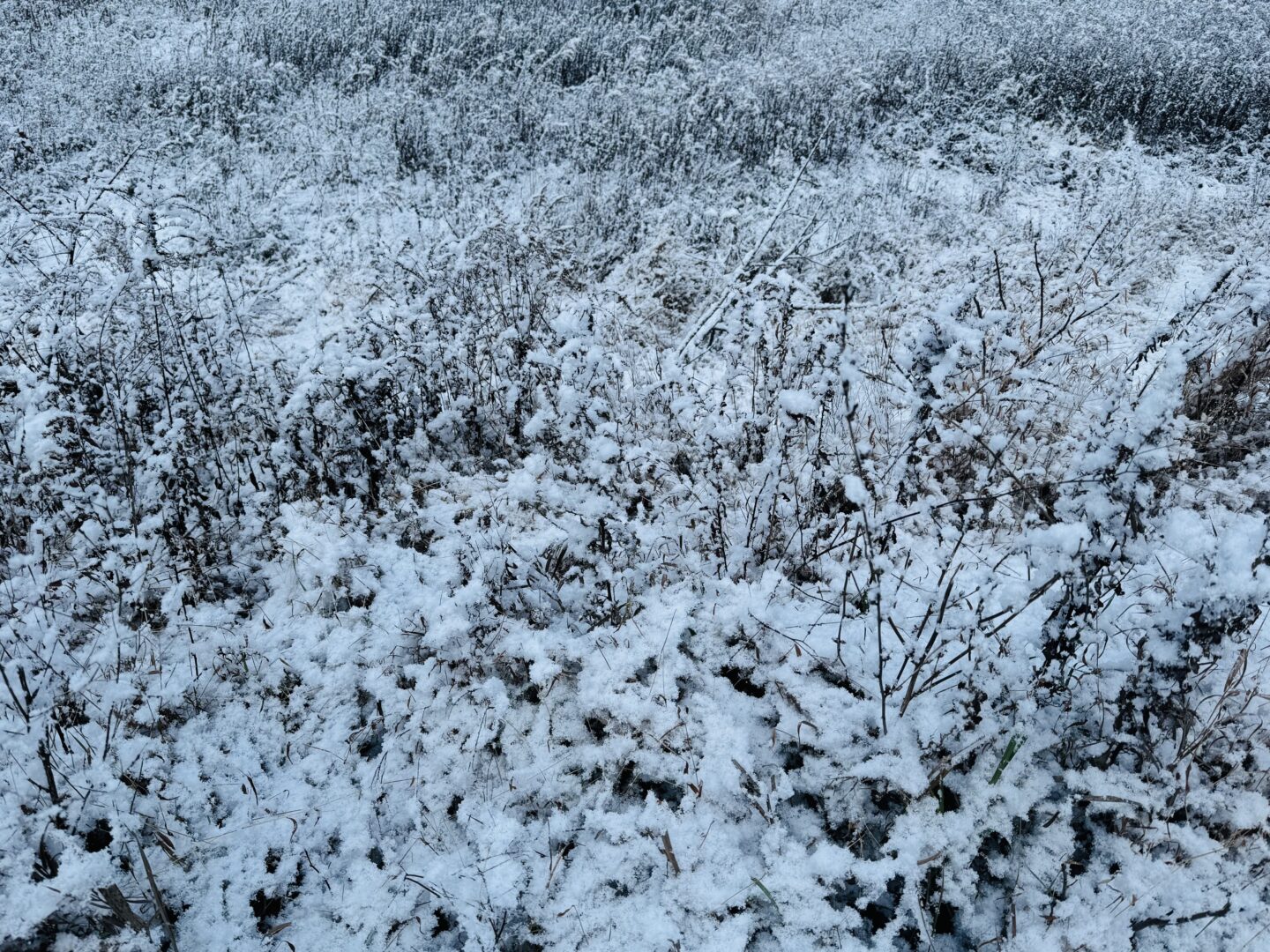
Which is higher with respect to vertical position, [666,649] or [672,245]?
[672,245]

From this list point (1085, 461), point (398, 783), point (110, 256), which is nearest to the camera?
point (1085, 461)

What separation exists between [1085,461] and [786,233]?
429 centimetres

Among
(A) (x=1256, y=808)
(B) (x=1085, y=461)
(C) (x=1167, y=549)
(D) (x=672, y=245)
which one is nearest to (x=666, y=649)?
(B) (x=1085, y=461)

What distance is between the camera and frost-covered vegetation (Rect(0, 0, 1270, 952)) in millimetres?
1988

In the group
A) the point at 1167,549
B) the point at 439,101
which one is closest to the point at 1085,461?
the point at 1167,549

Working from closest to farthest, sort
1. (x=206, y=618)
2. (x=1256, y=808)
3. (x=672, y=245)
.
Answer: (x=1256, y=808)
(x=206, y=618)
(x=672, y=245)

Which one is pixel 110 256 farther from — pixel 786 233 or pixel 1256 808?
pixel 1256 808

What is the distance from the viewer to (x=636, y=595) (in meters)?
2.80

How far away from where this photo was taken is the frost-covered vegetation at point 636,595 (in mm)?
1988

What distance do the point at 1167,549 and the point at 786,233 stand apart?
4055mm

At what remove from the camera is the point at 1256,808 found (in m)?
1.99

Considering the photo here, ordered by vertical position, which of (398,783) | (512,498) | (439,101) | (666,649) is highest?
(439,101)

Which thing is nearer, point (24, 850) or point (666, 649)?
point (24, 850)

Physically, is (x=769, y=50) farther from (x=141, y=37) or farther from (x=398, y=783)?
(x=398, y=783)
